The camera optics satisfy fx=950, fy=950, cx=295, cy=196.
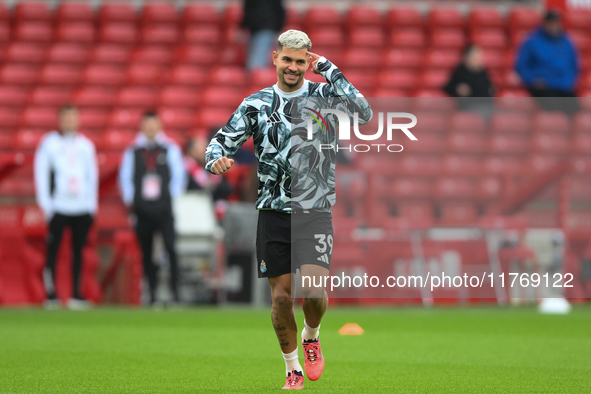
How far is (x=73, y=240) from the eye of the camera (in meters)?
10.9

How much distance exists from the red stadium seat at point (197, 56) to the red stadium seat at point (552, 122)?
6.99 metres

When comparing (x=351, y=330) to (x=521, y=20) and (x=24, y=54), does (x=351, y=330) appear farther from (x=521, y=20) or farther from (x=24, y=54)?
(x=521, y=20)

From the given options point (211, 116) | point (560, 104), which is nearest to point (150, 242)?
point (211, 116)

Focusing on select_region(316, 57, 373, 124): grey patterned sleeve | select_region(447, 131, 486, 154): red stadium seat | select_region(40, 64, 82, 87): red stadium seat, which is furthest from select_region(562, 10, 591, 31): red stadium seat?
select_region(316, 57, 373, 124): grey patterned sleeve

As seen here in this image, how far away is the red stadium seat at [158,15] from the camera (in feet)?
56.0

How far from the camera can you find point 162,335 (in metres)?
7.91

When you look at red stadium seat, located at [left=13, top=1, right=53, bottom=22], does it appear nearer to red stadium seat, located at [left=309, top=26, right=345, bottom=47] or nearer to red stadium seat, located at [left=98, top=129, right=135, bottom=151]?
red stadium seat, located at [left=98, top=129, right=135, bottom=151]

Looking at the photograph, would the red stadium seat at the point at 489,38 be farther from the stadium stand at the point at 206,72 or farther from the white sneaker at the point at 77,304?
the white sneaker at the point at 77,304

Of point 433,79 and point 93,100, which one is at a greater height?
point 433,79

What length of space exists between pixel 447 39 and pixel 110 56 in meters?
5.85

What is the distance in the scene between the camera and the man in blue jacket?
13594mm

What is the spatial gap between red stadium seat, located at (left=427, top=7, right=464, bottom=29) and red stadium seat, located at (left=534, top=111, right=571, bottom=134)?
6.40 meters

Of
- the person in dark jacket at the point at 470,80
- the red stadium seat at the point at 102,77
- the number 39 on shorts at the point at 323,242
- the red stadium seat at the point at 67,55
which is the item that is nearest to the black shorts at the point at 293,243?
the number 39 on shorts at the point at 323,242

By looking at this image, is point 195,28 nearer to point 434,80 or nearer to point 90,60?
point 90,60
